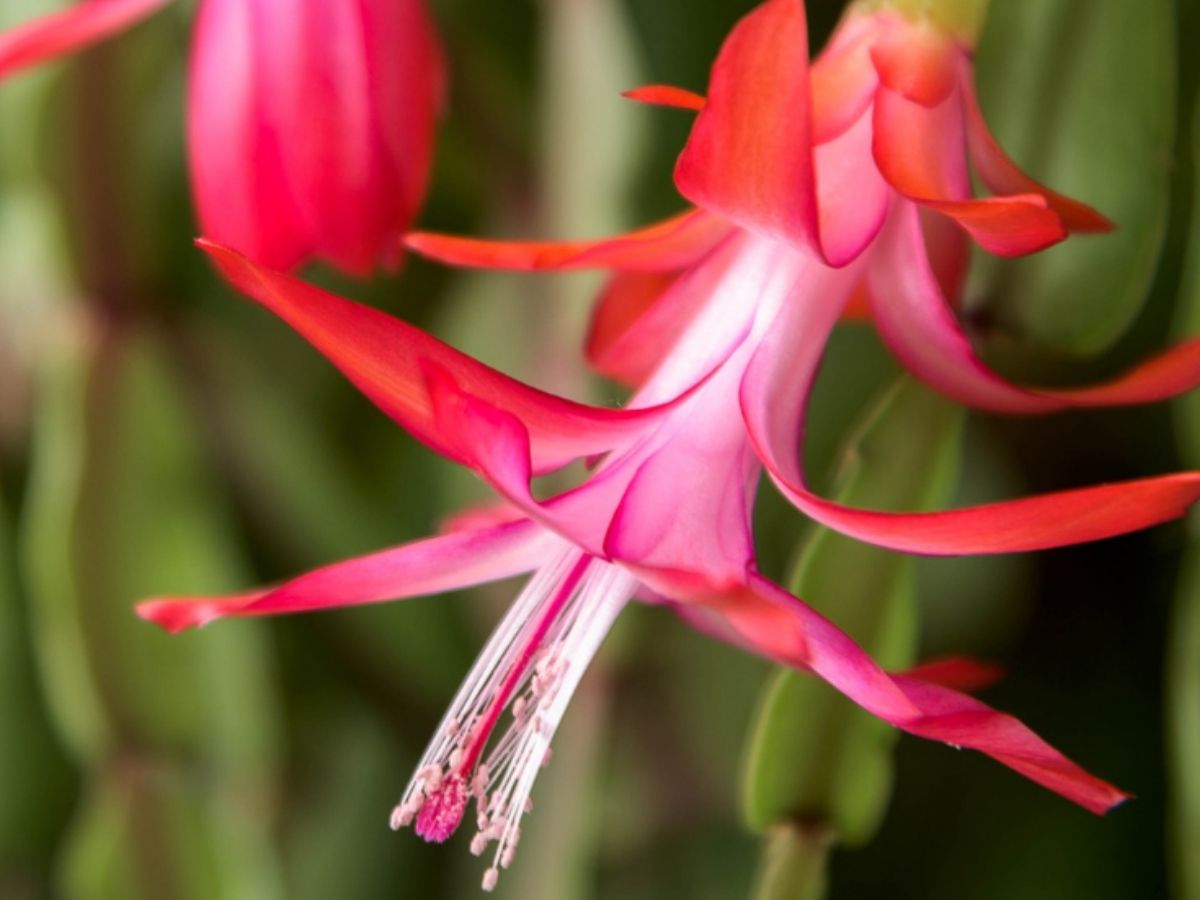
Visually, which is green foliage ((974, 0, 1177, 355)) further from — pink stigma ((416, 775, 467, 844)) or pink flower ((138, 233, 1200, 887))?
pink stigma ((416, 775, 467, 844))

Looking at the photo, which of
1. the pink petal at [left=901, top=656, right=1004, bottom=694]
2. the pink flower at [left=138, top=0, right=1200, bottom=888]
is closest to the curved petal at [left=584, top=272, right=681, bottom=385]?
the pink flower at [left=138, top=0, right=1200, bottom=888]

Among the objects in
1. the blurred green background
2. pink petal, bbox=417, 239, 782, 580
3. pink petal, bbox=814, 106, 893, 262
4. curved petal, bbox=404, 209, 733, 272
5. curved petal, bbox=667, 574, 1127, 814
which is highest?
pink petal, bbox=814, 106, 893, 262

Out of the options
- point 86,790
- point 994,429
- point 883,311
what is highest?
point 883,311

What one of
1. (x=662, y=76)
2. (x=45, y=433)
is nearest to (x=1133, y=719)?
(x=662, y=76)

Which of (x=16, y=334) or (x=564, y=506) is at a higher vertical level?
(x=564, y=506)

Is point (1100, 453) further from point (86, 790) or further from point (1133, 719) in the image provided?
point (86, 790)

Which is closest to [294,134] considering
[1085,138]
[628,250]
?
[628,250]

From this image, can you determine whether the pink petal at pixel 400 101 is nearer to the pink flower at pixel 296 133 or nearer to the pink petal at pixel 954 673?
the pink flower at pixel 296 133

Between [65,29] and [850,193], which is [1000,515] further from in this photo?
[65,29]
